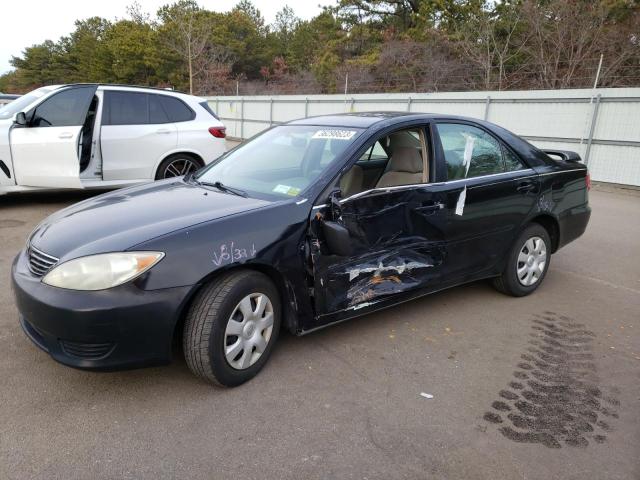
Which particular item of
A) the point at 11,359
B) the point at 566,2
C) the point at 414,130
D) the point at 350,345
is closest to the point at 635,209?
the point at 414,130

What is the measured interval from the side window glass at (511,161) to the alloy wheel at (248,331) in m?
2.54

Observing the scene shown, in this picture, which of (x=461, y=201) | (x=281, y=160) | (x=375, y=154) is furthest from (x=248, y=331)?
(x=461, y=201)

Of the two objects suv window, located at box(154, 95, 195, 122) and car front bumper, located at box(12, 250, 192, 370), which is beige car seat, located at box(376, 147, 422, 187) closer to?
car front bumper, located at box(12, 250, 192, 370)

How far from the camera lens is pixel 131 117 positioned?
722 cm

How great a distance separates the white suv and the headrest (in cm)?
445

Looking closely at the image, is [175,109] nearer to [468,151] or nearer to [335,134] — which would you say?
[335,134]

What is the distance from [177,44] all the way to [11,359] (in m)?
44.8

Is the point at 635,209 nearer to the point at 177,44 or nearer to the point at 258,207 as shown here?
the point at 258,207

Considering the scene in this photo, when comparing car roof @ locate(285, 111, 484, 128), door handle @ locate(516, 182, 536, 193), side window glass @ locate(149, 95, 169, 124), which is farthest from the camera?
side window glass @ locate(149, 95, 169, 124)

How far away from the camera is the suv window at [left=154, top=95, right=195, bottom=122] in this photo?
24.8 feet

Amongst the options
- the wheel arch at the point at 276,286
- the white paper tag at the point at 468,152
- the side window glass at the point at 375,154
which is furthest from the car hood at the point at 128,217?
the white paper tag at the point at 468,152

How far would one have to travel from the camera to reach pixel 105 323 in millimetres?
2453

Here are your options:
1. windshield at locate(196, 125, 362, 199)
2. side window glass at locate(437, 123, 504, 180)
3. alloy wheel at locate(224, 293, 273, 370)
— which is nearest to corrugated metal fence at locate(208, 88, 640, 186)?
side window glass at locate(437, 123, 504, 180)

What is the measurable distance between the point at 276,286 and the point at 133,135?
506 cm
